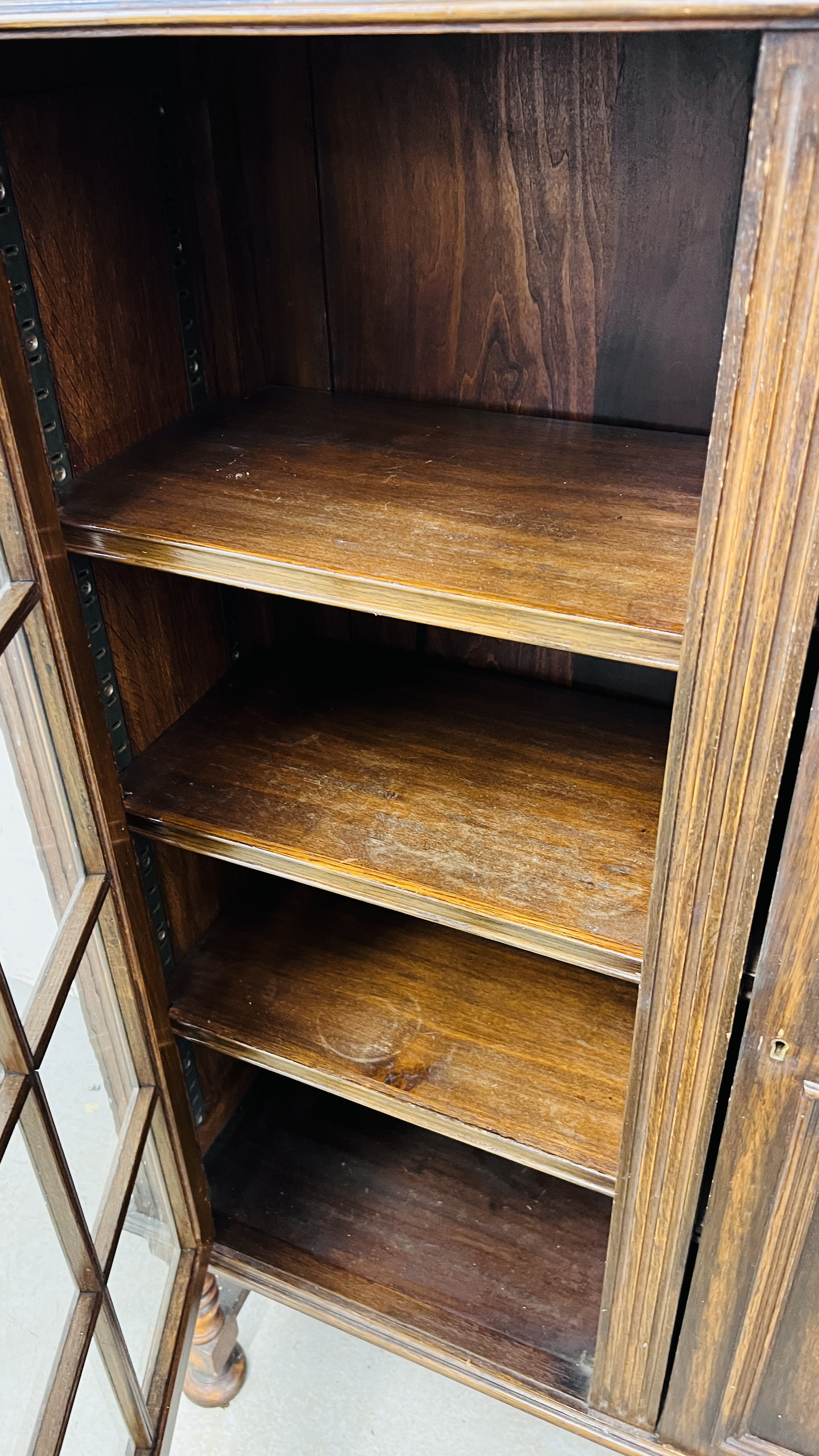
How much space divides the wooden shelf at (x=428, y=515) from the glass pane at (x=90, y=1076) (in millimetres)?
393

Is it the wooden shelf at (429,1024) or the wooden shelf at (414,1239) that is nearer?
the wooden shelf at (429,1024)

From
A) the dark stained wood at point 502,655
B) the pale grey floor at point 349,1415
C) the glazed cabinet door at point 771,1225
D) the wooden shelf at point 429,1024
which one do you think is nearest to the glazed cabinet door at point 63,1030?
the wooden shelf at point 429,1024

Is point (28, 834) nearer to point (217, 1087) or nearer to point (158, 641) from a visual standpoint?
point (158, 641)

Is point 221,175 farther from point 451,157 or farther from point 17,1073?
point 17,1073

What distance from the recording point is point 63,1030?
0.92m

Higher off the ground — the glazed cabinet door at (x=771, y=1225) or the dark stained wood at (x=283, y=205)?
the dark stained wood at (x=283, y=205)

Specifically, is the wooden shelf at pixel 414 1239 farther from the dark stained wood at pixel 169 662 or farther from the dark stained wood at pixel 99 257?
the dark stained wood at pixel 99 257

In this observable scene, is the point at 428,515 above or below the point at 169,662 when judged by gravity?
above

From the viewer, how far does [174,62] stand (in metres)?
0.91

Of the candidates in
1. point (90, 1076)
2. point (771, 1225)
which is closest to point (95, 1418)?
point (90, 1076)

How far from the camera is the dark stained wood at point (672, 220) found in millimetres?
802

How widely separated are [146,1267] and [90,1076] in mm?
286

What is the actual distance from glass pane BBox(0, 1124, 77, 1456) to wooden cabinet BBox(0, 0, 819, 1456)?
0.23 m

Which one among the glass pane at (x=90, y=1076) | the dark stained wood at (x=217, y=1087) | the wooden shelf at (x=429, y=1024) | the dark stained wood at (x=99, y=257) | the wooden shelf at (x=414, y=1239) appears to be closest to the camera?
the dark stained wood at (x=99, y=257)
